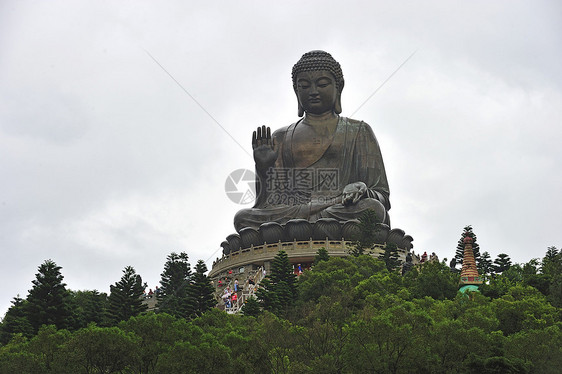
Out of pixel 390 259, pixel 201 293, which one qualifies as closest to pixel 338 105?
pixel 390 259

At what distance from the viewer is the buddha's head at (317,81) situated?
31828mm

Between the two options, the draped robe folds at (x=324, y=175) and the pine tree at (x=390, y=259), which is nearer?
the pine tree at (x=390, y=259)

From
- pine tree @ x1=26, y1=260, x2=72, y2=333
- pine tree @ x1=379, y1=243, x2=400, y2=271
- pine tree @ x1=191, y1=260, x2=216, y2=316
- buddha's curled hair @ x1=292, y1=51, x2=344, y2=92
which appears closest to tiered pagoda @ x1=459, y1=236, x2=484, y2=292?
pine tree @ x1=379, y1=243, x2=400, y2=271

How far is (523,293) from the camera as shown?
18750 millimetres

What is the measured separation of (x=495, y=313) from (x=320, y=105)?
16391 millimetres

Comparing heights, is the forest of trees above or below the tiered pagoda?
below

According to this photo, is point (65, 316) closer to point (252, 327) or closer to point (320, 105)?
point (252, 327)

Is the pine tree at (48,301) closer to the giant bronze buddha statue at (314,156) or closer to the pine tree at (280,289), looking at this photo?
the pine tree at (280,289)

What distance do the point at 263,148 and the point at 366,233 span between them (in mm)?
5762

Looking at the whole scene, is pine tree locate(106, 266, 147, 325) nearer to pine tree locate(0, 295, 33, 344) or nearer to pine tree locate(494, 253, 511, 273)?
pine tree locate(0, 295, 33, 344)

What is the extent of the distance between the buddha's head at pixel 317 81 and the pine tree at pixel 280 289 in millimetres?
10732

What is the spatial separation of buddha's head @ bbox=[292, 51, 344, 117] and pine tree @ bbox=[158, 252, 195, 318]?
8.65 metres

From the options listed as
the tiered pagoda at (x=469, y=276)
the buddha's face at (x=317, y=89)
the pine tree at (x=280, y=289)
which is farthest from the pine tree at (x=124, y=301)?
the buddha's face at (x=317, y=89)

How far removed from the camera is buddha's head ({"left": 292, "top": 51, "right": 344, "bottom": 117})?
31.8 m
